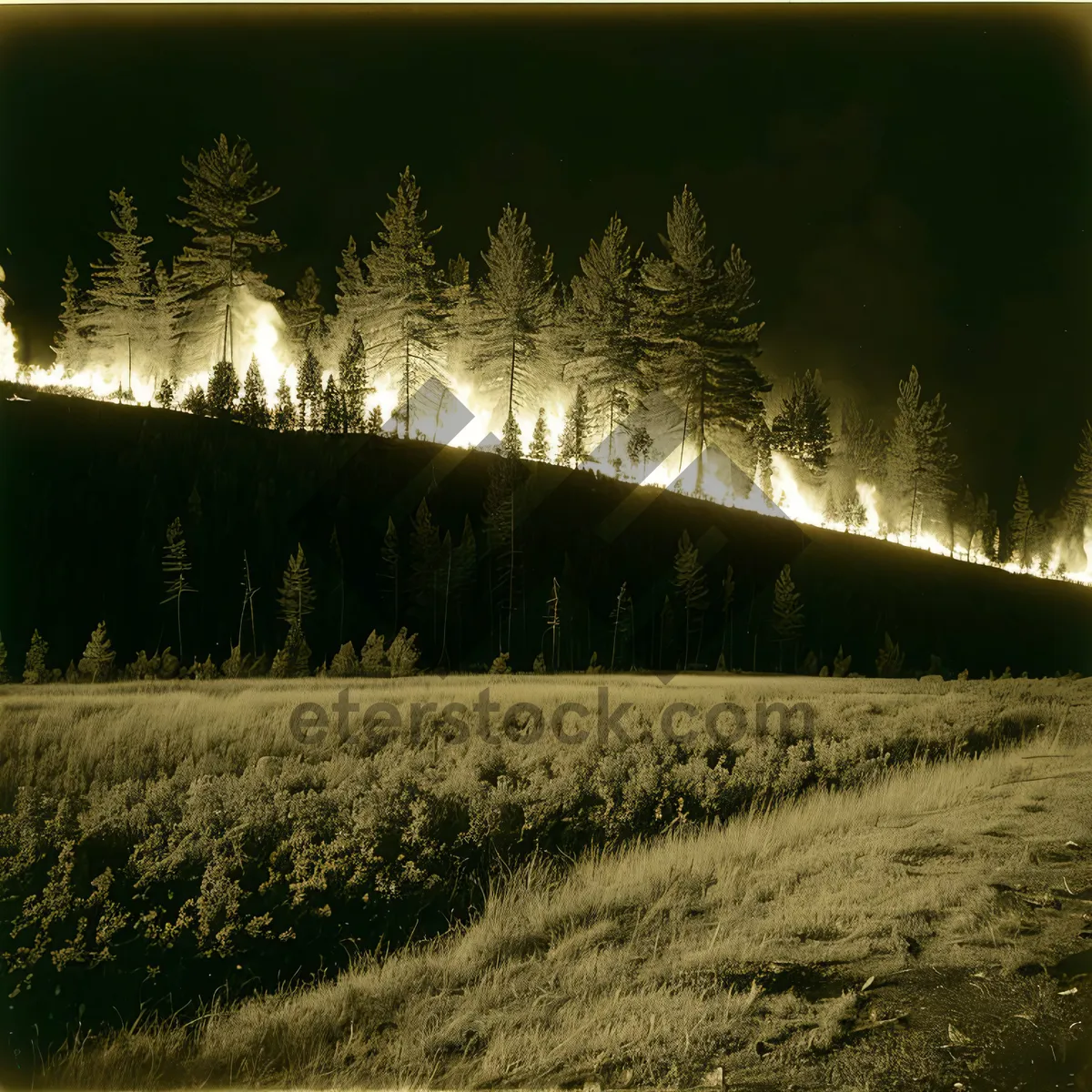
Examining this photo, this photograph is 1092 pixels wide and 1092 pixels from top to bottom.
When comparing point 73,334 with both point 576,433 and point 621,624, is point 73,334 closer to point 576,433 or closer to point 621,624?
point 576,433

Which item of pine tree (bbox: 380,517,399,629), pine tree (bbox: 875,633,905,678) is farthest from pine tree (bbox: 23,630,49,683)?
pine tree (bbox: 875,633,905,678)

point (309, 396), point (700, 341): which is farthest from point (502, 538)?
point (309, 396)

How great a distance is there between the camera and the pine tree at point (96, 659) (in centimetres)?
1490

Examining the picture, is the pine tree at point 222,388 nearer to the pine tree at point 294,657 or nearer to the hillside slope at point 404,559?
the hillside slope at point 404,559

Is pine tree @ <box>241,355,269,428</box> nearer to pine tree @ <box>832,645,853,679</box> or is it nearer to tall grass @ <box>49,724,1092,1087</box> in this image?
pine tree @ <box>832,645,853,679</box>

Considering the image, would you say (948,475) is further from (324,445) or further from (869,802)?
(324,445)

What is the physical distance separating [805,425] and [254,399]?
59.2 feet

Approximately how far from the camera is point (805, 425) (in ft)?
76.0

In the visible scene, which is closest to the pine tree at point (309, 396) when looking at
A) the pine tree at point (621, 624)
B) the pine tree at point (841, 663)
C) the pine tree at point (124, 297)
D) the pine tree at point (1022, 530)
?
the pine tree at point (124, 297)

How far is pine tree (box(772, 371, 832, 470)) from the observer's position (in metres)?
21.4

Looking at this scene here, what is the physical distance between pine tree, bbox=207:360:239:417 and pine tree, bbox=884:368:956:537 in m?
20.3

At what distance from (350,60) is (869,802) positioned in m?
12.0

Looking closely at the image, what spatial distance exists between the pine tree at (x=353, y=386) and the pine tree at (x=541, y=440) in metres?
5.94

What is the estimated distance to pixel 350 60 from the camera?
33.0 feet
